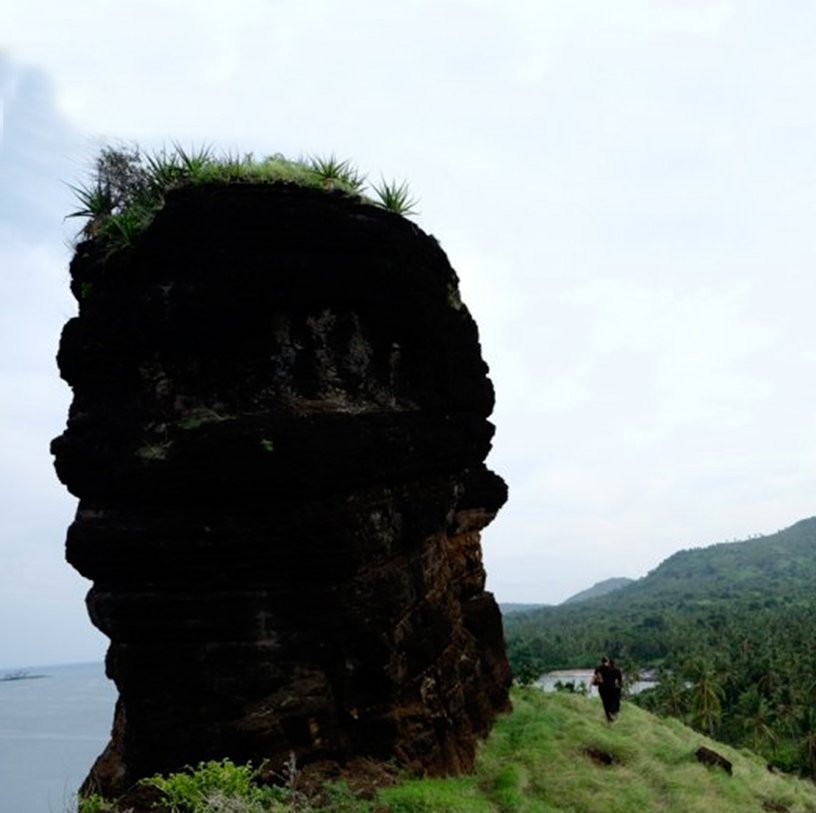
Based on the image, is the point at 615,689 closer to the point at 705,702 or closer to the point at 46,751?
the point at 705,702

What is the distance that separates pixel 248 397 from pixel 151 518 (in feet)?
6.90

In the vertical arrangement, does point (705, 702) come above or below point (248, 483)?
below

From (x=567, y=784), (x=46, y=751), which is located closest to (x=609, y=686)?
(x=567, y=784)

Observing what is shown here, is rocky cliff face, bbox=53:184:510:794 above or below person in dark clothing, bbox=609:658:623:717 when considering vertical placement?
above

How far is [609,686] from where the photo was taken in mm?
19219

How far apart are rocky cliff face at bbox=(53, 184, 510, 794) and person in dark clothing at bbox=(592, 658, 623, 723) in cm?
721

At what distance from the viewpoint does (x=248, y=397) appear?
38.9 feet

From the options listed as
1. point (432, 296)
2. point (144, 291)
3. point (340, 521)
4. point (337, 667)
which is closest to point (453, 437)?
point (432, 296)

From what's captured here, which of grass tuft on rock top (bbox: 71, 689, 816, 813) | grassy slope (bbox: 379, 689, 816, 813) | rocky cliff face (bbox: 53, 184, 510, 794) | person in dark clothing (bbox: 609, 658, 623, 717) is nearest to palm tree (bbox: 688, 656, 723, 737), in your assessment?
grassy slope (bbox: 379, 689, 816, 813)

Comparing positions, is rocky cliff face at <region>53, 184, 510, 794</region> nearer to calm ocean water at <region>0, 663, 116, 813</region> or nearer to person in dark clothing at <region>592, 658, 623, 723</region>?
calm ocean water at <region>0, 663, 116, 813</region>

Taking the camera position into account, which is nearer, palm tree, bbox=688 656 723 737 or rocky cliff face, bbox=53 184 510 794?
rocky cliff face, bbox=53 184 510 794

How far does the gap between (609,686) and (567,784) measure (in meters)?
5.65

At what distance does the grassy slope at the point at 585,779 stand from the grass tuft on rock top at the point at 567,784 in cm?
2

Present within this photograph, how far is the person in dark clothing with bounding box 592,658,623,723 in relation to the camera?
1922 cm
